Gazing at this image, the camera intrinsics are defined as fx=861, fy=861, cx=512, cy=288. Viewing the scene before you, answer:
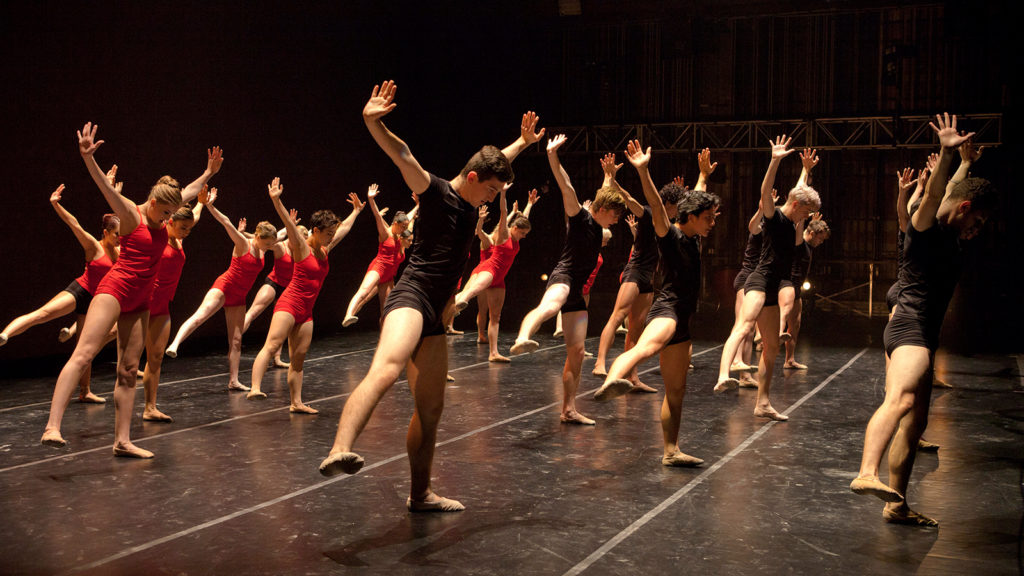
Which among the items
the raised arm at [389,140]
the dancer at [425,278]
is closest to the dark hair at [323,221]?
the dancer at [425,278]

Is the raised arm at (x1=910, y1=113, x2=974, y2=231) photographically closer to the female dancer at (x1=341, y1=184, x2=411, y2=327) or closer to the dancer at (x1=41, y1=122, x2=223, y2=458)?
the dancer at (x1=41, y1=122, x2=223, y2=458)

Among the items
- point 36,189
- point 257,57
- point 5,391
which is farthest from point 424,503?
point 257,57

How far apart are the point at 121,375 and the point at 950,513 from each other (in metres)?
4.53

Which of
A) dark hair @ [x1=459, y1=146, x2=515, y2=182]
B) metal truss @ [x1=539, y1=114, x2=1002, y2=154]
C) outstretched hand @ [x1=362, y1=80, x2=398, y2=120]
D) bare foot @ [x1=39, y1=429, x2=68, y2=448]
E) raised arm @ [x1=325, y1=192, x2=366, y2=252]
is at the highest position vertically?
metal truss @ [x1=539, y1=114, x2=1002, y2=154]

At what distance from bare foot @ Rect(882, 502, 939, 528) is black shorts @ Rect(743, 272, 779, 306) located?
8.51ft

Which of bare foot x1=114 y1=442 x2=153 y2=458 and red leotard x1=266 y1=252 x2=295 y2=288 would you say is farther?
A: red leotard x1=266 y1=252 x2=295 y2=288

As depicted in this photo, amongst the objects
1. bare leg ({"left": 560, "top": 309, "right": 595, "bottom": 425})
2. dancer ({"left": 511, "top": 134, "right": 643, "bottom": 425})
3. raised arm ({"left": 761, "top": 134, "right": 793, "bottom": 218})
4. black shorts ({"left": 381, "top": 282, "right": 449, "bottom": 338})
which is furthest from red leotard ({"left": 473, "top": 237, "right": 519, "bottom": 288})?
black shorts ({"left": 381, "top": 282, "right": 449, "bottom": 338})

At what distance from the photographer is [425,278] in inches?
145

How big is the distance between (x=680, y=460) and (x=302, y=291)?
3.26 meters

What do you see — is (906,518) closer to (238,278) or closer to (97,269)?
(238,278)

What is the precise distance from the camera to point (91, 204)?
10.0 meters

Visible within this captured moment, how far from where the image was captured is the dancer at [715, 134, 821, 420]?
6258mm

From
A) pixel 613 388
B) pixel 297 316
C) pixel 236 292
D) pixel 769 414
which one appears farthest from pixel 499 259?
pixel 613 388

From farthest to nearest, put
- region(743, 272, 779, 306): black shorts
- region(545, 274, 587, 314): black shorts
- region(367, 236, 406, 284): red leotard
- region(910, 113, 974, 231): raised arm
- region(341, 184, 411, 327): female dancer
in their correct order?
region(367, 236, 406, 284): red leotard → region(341, 184, 411, 327): female dancer → region(743, 272, 779, 306): black shorts → region(545, 274, 587, 314): black shorts → region(910, 113, 974, 231): raised arm
